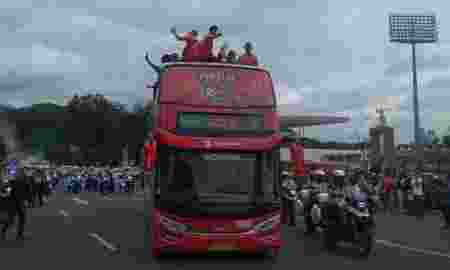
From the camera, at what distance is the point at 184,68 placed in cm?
1263

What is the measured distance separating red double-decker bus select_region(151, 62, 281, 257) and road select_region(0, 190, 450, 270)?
0.51 metres

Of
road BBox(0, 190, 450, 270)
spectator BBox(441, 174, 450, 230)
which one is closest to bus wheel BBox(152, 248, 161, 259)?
road BBox(0, 190, 450, 270)

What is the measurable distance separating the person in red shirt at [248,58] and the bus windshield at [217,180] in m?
3.14

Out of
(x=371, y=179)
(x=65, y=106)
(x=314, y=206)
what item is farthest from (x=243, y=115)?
(x=65, y=106)

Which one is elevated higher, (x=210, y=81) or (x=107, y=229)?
(x=210, y=81)

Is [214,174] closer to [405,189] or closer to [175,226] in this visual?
[175,226]

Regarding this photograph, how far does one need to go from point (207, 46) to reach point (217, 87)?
2.19m

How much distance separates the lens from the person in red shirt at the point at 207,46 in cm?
1422

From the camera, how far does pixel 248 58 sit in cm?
1430

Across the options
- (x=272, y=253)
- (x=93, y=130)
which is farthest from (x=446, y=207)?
(x=93, y=130)

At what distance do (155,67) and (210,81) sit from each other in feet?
6.70

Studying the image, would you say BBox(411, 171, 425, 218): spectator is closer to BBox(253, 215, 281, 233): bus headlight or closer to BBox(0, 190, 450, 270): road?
BBox(0, 190, 450, 270): road

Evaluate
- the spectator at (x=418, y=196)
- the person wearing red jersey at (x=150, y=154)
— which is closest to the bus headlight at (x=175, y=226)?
the person wearing red jersey at (x=150, y=154)

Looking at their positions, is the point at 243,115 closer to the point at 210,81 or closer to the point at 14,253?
the point at 210,81
